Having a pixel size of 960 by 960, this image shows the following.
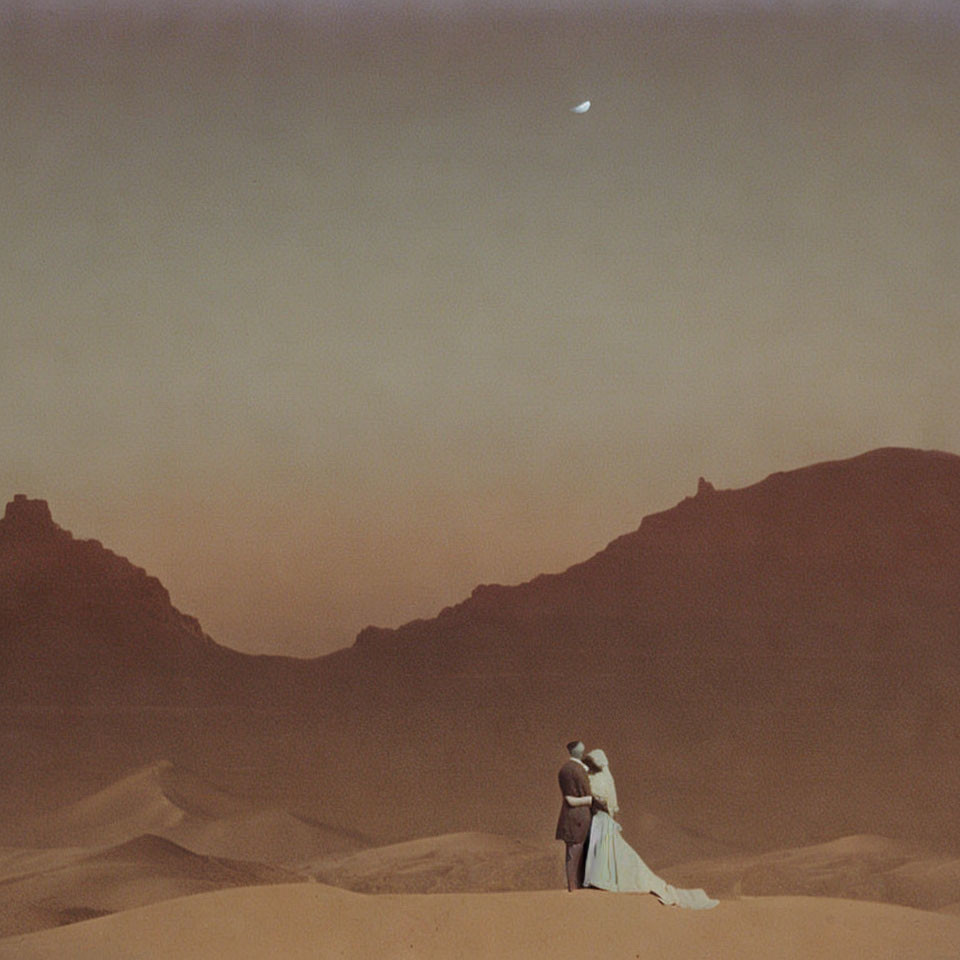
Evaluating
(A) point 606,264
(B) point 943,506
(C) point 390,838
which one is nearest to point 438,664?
(C) point 390,838

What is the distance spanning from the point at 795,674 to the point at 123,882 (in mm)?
6773

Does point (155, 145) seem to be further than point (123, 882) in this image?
Yes

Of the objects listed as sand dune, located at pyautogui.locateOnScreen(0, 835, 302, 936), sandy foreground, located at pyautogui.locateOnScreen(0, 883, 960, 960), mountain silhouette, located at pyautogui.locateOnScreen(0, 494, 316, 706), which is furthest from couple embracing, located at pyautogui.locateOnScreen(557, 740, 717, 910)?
mountain silhouette, located at pyautogui.locateOnScreen(0, 494, 316, 706)

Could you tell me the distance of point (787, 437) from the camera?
535 inches

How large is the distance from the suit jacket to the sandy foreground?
49cm

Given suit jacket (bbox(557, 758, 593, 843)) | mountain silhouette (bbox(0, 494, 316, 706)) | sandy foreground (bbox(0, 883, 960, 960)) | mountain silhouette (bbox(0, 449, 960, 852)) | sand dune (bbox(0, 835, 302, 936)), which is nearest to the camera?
sandy foreground (bbox(0, 883, 960, 960))

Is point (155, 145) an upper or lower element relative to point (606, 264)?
upper

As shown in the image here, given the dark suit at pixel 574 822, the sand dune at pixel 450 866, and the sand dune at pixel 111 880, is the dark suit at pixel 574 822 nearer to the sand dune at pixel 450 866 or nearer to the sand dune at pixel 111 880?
the sand dune at pixel 450 866

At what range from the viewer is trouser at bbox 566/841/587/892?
9.86m

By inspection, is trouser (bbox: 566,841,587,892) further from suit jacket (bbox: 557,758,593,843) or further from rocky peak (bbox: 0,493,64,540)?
rocky peak (bbox: 0,493,64,540)

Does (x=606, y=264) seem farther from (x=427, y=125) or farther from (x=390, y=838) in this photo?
(x=390, y=838)

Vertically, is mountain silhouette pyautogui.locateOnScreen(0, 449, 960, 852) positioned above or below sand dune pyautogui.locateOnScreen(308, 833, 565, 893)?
above

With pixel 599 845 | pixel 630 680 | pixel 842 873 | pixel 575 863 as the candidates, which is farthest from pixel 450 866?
→ pixel 842 873

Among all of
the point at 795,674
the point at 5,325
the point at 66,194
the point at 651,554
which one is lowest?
the point at 795,674
